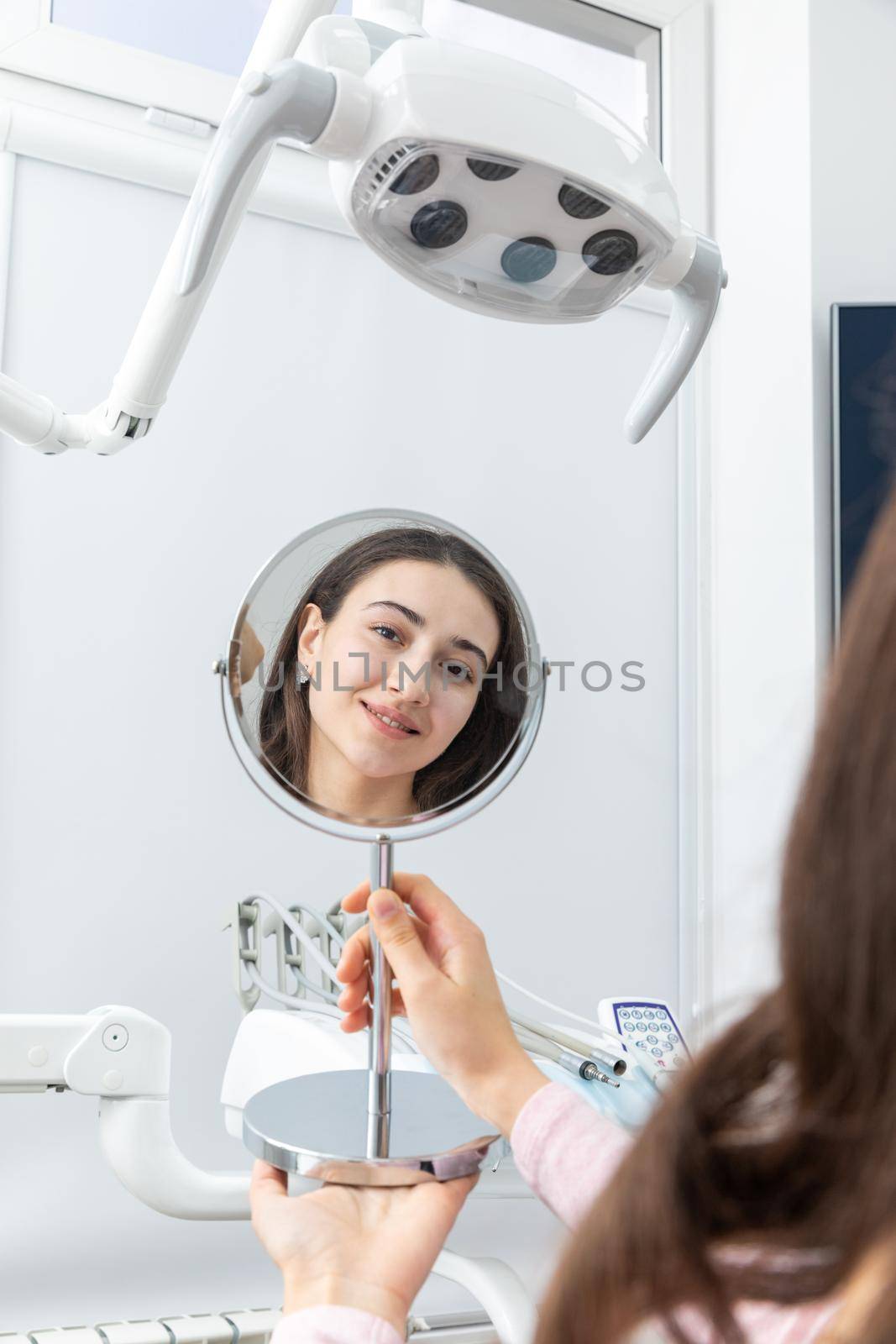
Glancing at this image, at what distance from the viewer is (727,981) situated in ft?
4.67

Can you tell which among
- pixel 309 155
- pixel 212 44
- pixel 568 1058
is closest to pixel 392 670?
pixel 568 1058

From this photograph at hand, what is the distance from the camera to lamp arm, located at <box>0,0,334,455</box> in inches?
21.9

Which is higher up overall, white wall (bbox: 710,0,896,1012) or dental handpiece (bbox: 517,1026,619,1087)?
white wall (bbox: 710,0,896,1012)

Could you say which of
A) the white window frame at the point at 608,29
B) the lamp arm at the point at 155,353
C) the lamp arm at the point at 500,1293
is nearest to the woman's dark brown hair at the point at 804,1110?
the lamp arm at the point at 155,353

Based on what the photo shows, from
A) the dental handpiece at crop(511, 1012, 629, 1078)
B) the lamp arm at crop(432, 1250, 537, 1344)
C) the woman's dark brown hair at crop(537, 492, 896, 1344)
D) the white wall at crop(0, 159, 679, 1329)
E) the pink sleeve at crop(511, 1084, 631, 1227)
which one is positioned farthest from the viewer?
the white wall at crop(0, 159, 679, 1329)

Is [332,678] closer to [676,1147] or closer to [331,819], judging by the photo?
[331,819]

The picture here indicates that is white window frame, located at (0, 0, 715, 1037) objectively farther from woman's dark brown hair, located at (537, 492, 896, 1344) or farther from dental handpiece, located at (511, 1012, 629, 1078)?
woman's dark brown hair, located at (537, 492, 896, 1344)

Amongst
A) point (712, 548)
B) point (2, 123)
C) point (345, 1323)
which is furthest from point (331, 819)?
point (712, 548)

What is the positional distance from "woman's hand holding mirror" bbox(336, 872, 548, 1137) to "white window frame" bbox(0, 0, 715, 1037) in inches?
33.6

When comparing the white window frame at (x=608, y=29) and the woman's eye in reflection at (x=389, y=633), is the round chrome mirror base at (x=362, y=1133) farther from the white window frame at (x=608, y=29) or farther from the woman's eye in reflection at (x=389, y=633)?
the white window frame at (x=608, y=29)

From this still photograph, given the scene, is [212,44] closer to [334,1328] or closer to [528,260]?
[528,260]

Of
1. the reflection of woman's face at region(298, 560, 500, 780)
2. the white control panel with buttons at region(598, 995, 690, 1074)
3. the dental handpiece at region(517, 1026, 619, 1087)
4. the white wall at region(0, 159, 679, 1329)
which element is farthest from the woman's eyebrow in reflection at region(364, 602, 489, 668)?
the white wall at region(0, 159, 679, 1329)

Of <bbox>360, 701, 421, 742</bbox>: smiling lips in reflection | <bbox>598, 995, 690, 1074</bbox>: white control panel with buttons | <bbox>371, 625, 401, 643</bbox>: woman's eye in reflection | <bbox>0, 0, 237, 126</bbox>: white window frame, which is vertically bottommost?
<bbox>598, 995, 690, 1074</bbox>: white control panel with buttons

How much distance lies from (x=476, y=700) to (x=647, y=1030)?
0.53 meters
